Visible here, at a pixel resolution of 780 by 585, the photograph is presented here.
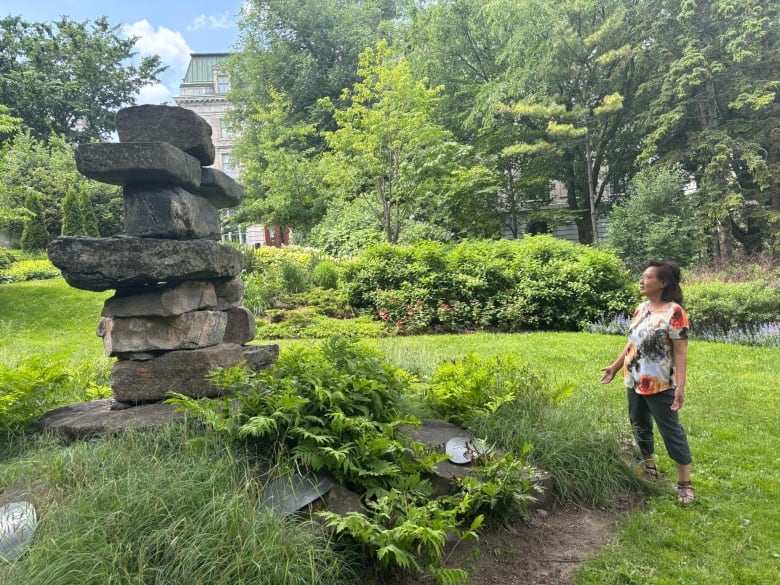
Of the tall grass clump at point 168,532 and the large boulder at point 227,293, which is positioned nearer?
the tall grass clump at point 168,532

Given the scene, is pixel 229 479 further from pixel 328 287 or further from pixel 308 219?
pixel 308 219

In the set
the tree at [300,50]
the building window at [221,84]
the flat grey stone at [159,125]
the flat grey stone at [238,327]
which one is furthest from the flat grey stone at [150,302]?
the building window at [221,84]

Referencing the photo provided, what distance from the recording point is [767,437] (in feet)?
15.6

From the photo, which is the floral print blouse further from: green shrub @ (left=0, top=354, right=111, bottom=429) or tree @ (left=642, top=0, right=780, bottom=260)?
tree @ (left=642, top=0, right=780, bottom=260)

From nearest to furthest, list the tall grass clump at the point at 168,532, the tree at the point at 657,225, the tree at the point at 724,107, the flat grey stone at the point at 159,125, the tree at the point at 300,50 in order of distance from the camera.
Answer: the tall grass clump at the point at 168,532 → the flat grey stone at the point at 159,125 → the tree at the point at 657,225 → the tree at the point at 724,107 → the tree at the point at 300,50

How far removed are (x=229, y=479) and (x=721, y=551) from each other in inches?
114

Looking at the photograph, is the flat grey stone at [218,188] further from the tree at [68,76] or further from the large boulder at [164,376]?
the tree at [68,76]

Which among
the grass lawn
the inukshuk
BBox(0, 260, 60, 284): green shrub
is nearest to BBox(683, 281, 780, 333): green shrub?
the grass lawn

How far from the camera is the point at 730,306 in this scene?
32.4ft

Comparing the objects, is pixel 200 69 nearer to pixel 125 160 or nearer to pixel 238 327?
pixel 238 327

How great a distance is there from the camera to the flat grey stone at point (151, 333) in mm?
3961

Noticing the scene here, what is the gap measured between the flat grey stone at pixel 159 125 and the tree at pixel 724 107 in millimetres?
18409

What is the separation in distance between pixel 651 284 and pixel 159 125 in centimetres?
399

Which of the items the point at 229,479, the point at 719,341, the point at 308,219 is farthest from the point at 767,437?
the point at 308,219
